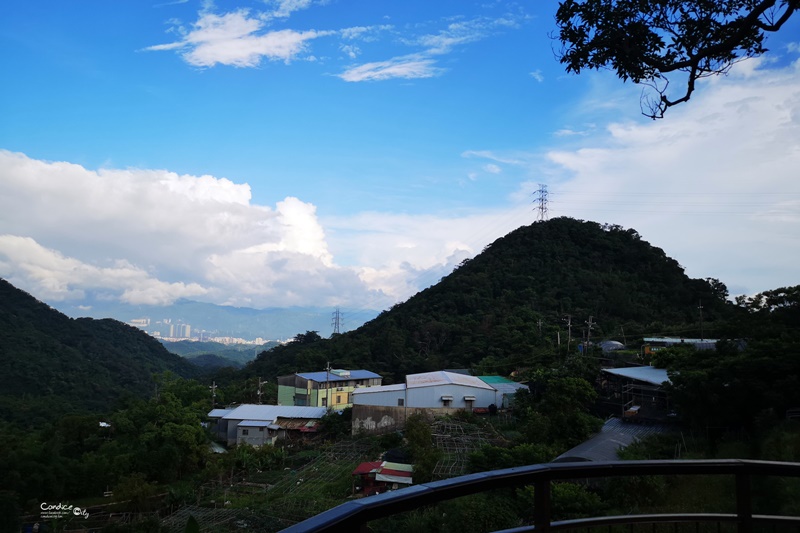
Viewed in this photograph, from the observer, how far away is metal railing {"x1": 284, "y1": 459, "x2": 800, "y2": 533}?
3.52ft

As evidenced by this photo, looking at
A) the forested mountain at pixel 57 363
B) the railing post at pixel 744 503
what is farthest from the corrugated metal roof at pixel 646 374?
the forested mountain at pixel 57 363

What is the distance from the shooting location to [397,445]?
17641 millimetres

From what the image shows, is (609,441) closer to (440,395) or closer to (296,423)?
(440,395)

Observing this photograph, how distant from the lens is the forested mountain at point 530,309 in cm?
3178

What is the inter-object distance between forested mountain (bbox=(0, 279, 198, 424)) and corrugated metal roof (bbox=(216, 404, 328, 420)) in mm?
11153

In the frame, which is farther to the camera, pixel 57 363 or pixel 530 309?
pixel 57 363

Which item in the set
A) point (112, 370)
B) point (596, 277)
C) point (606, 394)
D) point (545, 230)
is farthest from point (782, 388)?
point (112, 370)

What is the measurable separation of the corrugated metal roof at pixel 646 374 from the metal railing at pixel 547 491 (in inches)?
565

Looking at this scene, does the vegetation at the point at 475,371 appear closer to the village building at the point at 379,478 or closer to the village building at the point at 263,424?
the village building at the point at 379,478

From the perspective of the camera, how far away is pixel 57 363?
3725 cm

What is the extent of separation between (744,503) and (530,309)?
34.9m

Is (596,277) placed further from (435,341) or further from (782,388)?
(782,388)

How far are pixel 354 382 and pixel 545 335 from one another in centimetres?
1134

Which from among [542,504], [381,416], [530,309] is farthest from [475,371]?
[542,504]
